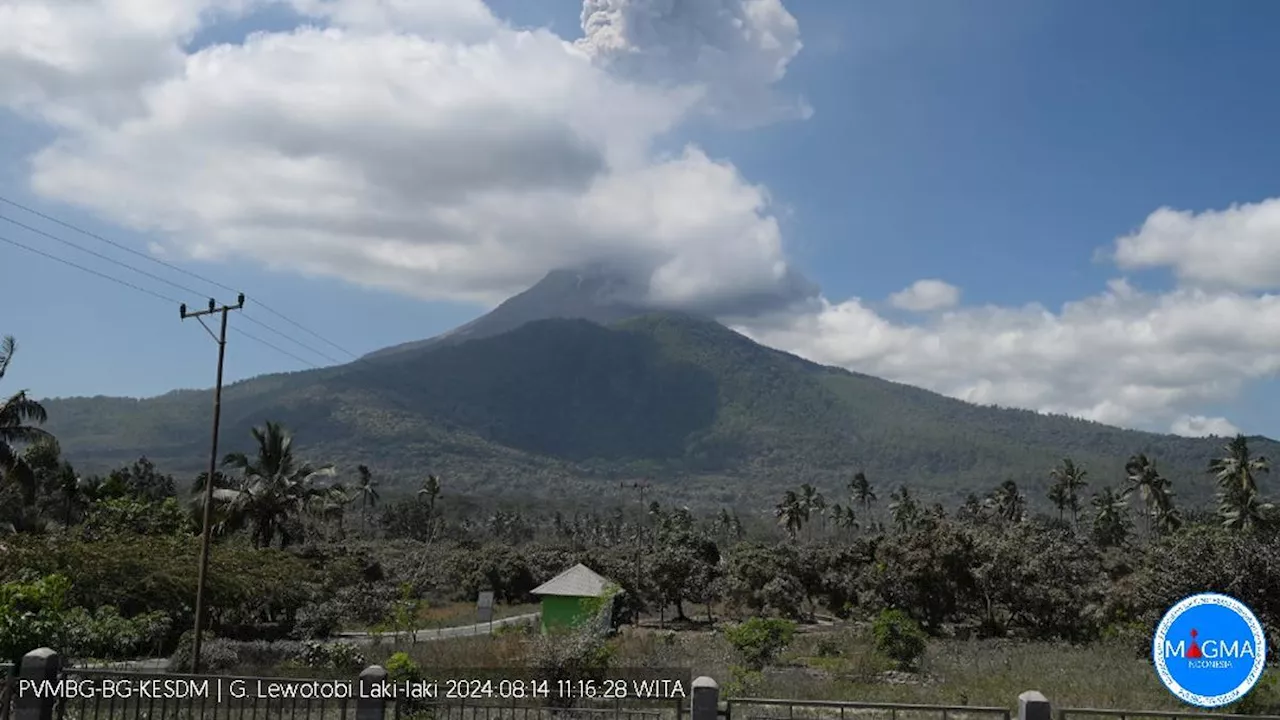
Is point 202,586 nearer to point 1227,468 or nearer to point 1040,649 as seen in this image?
point 1040,649

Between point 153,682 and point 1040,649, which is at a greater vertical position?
point 153,682

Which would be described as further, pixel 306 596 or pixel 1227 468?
pixel 1227 468

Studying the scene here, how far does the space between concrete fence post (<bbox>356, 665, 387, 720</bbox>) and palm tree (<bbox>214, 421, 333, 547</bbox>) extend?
27640mm

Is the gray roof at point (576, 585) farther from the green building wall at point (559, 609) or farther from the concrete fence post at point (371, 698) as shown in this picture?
the concrete fence post at point (371, 698)

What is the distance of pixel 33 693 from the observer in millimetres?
11922

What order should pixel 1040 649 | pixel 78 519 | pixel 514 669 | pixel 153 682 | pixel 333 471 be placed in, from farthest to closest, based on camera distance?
pixel 78 519 < pixel 333 471 < pixel 1040 649 < pixel 514 669 < pixel 153 682

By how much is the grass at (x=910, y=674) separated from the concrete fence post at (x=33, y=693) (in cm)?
849

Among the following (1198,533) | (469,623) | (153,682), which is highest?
(1198,533)

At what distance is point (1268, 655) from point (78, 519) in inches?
2261

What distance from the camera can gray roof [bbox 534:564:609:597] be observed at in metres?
27.9

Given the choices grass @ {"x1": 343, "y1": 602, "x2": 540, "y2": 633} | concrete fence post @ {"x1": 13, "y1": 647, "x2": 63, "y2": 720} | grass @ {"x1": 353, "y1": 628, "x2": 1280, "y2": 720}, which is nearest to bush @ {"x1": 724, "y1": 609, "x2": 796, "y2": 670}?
grass @ {"x1": 353, "y1": 628, "x2": 1280, "y2": 720}

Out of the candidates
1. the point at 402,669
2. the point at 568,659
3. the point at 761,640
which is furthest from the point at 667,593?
the point at 402,669

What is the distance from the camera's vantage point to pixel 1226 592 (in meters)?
20.6

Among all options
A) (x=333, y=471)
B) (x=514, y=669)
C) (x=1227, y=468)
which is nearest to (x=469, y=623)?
(x=333, y=471)
